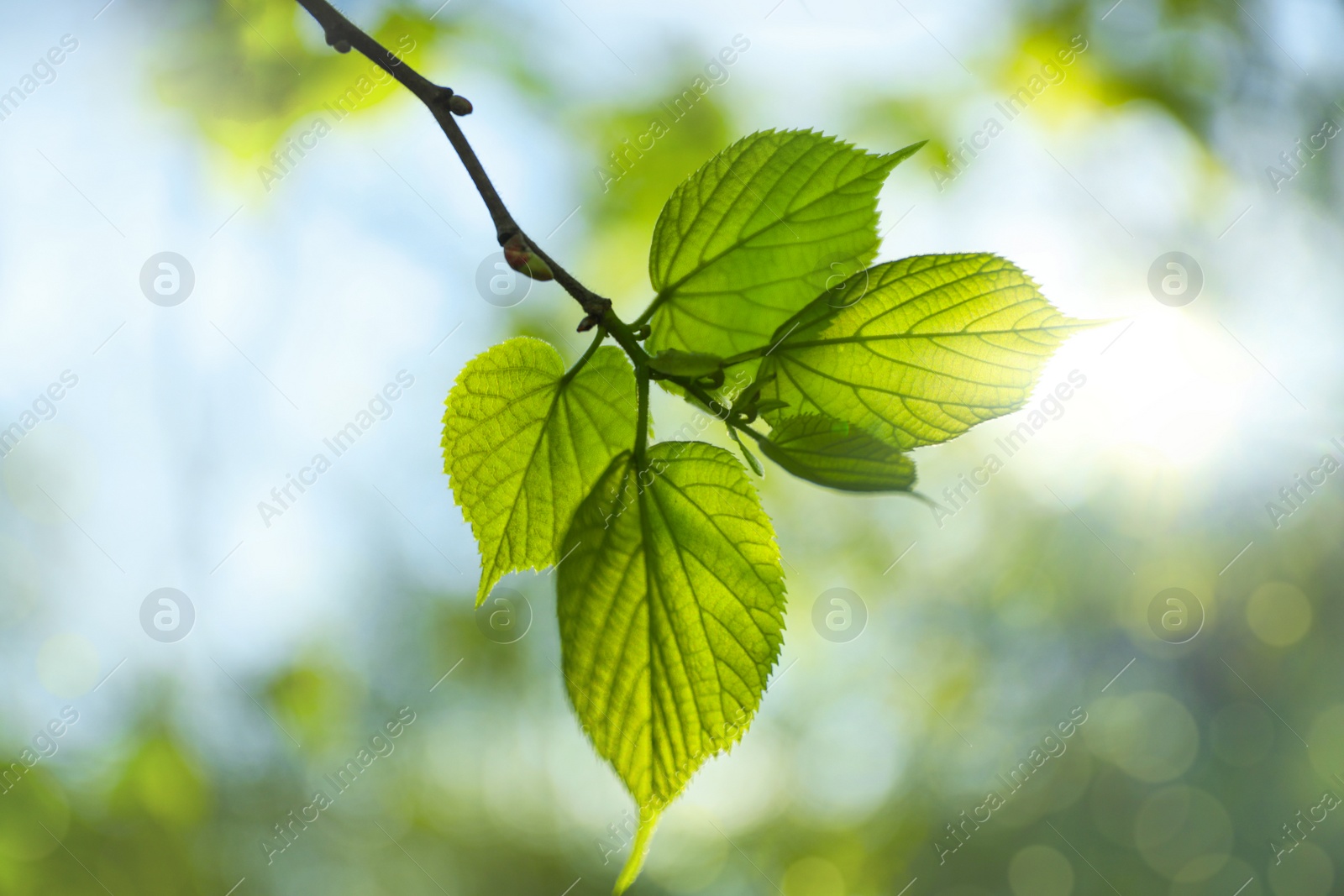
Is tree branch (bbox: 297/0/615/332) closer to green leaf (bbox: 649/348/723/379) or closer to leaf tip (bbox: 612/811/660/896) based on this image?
green leaf (bbox: 649/348/723/379)

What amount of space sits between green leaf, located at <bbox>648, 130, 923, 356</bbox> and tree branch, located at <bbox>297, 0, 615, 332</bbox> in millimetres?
45

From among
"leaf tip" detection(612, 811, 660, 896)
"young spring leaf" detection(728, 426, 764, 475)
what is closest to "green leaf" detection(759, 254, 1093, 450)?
"young spring leaf" detection(728, 426, 764, 475)

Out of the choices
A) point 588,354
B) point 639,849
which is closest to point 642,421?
point 588,354

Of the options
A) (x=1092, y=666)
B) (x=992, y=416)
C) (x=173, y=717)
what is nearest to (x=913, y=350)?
(x=992, y=416)

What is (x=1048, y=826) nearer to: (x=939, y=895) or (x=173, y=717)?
(x=939, y=895)

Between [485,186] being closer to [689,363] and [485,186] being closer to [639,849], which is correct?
[689,363]

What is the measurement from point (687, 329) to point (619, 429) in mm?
52

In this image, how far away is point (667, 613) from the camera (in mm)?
304

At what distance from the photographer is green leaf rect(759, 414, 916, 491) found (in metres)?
0.23

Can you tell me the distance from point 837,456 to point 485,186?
0.16 metres

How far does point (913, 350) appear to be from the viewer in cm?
30

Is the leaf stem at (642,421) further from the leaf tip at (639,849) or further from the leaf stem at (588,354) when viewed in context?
the leaf tip at (639,849)

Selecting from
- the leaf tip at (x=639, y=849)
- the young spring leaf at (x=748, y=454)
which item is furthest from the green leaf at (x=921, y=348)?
the leaf tip at (x=639, y=849)

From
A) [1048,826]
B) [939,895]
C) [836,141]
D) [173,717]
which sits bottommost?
[173,717]
